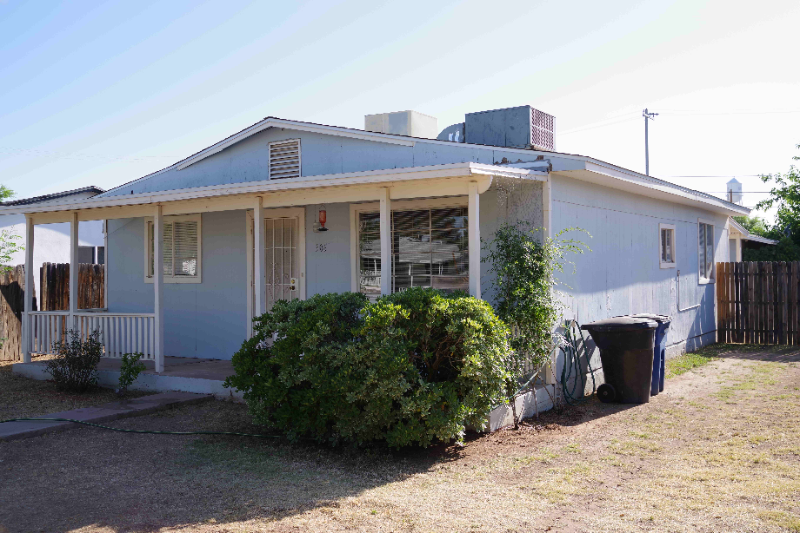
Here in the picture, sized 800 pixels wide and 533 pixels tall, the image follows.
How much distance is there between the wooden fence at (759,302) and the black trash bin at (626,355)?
728 cm

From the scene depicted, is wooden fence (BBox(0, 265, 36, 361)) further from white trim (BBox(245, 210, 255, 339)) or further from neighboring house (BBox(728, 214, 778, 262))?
neighboring house (BBox(728, 214, 778, 262))

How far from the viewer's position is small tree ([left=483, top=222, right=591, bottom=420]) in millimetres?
7336

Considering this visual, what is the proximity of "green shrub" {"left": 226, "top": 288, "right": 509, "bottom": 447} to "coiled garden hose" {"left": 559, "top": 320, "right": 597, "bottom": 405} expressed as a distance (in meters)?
2.16

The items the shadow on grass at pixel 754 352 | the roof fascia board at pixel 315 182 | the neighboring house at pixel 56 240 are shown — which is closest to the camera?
the roof fascia board at pixel 315 182

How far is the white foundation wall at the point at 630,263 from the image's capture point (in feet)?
28.1

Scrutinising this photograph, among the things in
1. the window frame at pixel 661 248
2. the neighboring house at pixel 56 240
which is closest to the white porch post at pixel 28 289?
the neighboring house at pixel 56 240

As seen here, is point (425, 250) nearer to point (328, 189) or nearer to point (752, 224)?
point (328, 189)

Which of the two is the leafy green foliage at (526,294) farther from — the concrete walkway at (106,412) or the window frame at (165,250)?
the window frame at (165,250)

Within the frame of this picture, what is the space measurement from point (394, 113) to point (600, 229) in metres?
4.18

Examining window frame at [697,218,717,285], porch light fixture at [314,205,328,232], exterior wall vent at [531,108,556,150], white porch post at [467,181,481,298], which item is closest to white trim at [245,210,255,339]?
porch light fixture at [314,205,328,232]

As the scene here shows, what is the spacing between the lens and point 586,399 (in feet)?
28.3

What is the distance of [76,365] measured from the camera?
9266 mm

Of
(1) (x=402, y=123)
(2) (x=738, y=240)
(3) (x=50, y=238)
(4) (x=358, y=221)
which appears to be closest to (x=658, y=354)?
(4) (x=358, y=221)

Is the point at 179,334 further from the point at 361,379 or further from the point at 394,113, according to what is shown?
the point at 361,379
